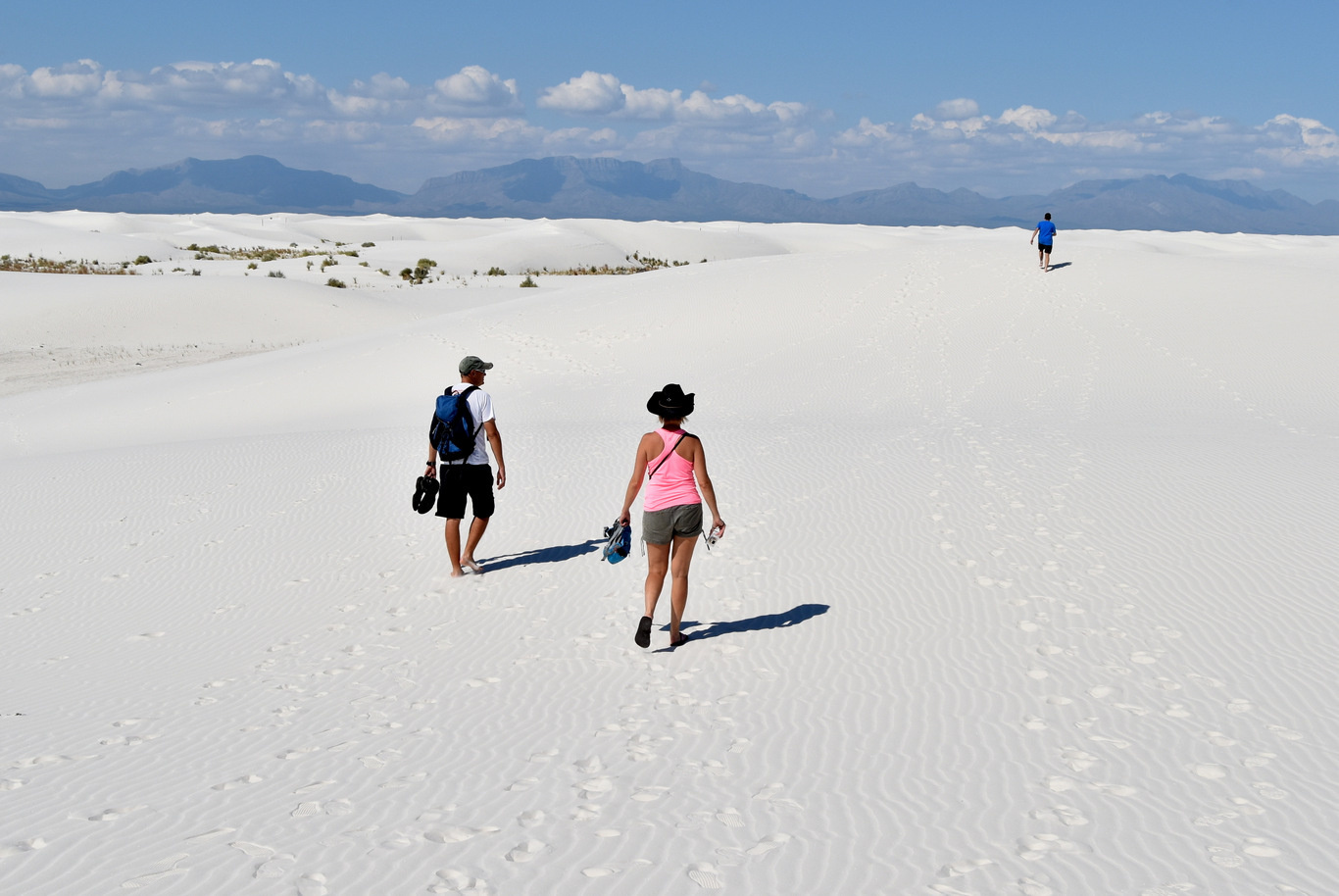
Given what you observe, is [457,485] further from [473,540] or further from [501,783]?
[501,783]

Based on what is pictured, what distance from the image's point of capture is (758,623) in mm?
6809

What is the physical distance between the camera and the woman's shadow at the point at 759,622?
6.68 m

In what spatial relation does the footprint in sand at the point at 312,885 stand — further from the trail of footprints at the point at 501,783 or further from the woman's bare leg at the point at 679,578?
the woman's bare leg at the point at 679,578

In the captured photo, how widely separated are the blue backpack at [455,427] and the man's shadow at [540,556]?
3.79ft

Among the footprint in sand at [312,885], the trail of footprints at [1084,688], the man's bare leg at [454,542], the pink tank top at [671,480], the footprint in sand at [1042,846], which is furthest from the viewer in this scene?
the man's bare leg at [454,542]

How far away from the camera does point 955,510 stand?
30.2 feet

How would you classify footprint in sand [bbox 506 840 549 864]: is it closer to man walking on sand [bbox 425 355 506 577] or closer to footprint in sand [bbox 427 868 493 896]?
footprint in sand [bbox 427 868 493 896]

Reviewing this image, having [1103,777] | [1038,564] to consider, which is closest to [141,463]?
[1038,564]

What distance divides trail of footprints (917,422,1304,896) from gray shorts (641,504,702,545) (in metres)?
2.01

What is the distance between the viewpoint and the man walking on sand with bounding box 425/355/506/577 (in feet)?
25.1

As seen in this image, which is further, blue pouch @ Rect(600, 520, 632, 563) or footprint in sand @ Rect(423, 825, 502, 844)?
blue pouch @ Rect(600, 520, 632, 563)

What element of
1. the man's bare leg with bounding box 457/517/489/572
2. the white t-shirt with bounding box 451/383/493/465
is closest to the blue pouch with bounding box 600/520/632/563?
the white t-shirt with bounding box 451/383/493/465

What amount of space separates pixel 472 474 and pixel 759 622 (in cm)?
249

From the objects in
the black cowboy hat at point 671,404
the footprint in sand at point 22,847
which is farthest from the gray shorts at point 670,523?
the footprint in sand at point 22,847
